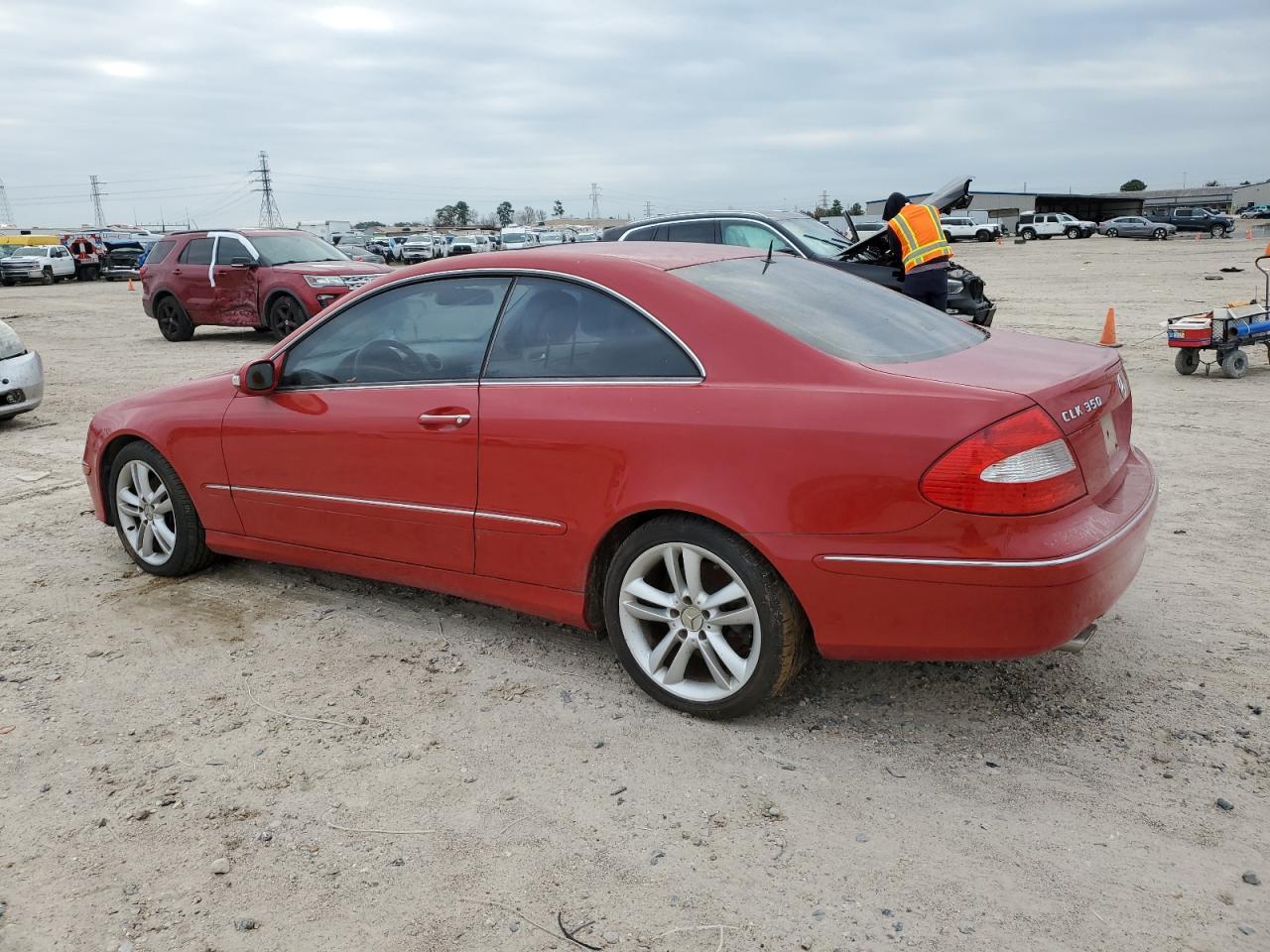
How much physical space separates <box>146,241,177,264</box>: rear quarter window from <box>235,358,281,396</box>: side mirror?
13785 millimetres

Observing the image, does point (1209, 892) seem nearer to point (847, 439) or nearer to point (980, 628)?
point (980, 628)

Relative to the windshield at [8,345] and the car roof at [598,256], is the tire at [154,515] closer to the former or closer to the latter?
the car roof at [598,256]

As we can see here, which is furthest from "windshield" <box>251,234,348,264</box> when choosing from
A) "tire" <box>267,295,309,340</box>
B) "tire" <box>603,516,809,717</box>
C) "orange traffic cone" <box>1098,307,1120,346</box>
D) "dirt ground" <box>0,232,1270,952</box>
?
"tire" <box>603,516,809,717</box>

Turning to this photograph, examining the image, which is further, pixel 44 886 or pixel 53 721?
pixel 53 721

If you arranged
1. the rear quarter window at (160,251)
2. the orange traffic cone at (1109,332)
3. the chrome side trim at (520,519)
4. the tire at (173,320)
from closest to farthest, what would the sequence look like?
the chrome side trim at (520,519), the orange traffic cone at (1109,332), the tire at (173,320), the rear quarter window at (160,251)

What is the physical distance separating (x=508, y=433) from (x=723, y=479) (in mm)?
869

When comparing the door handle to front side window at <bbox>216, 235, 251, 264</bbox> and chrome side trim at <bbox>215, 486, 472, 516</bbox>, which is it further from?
front side window at <bbox>216, 235, 251, 264</bbox>

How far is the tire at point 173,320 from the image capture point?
16.3m

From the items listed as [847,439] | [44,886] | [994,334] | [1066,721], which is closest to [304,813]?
[44,886]

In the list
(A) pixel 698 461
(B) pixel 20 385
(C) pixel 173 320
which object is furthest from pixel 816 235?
(C) pixel 173 320

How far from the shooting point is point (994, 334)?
4117 mm

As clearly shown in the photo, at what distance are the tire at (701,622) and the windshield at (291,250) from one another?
13.0 meters

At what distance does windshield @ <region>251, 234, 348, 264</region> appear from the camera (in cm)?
1509

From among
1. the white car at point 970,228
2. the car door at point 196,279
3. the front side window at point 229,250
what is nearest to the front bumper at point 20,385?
the front side window at point 229,250
